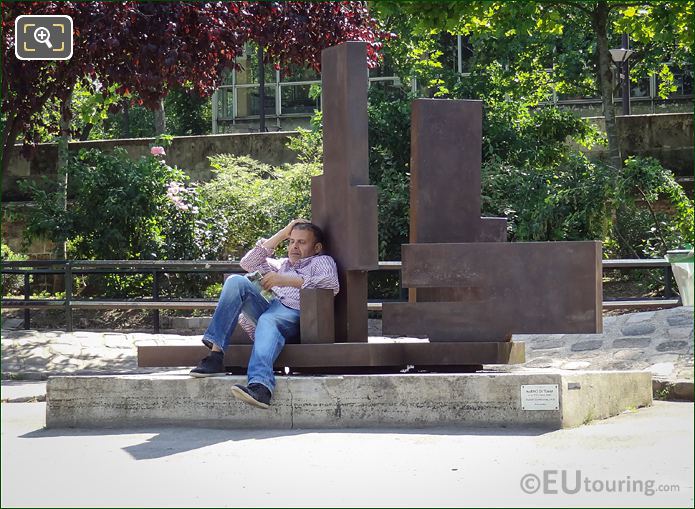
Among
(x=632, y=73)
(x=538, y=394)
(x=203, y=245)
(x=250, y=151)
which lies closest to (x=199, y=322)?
(x=203, y=245)

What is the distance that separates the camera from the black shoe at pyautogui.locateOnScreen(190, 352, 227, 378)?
750 centimetres

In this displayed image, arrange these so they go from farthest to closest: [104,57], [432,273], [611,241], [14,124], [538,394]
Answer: [611,241] < [14,124] < [104,57] < [432,273] < [538,394]

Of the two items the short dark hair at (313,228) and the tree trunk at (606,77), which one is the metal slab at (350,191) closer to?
the short dark hair at (313,228)

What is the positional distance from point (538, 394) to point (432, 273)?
1.14 m

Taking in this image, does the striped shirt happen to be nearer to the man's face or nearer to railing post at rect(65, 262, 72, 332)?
the man's face

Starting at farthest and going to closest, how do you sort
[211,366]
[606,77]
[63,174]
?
[606,77] < [63,174] < [211,366]

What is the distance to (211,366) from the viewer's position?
24.7ft

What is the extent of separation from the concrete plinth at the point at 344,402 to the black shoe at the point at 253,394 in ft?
0.44

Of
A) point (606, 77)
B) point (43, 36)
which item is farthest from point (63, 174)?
point (606, 77)

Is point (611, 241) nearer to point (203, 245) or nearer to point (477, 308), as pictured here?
point (203, 245)

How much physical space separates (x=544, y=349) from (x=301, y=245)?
4992mm

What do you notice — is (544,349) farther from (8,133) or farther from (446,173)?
(8,133)

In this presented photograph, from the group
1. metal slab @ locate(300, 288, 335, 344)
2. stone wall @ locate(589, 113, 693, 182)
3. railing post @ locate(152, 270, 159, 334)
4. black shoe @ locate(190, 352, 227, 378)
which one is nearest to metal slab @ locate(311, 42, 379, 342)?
metal slab @ locate(300, 288, 335, 344)

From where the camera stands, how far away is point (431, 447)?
6422 millimetres
